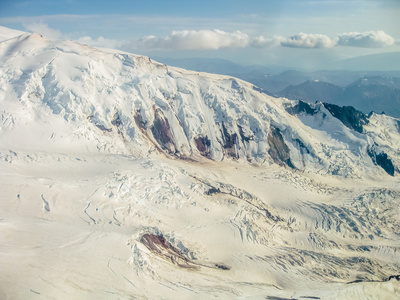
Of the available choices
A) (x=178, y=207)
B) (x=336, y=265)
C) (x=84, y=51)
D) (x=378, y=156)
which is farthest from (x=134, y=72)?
(x=378, y=156)

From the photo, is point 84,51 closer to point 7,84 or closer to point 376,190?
point 7,84

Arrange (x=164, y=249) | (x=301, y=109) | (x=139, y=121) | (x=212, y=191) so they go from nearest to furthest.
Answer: (x=164, y=249) → (x=212, y=191) → (x=139, y=121) → (x=301, y=109)

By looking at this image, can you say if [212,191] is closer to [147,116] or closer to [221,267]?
[221,267]

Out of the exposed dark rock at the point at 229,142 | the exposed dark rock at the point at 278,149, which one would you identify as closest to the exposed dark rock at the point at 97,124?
the exposed dark rock at the point at 229,142

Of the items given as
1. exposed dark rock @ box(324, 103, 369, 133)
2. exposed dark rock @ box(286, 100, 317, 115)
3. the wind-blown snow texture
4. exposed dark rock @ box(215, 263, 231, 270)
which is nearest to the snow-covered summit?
the wind-blown snow texture

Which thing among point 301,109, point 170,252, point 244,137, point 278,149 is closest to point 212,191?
point 170,252

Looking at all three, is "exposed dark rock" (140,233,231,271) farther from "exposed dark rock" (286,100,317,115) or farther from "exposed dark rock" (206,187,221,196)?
"exposed dark rock" (286,100,317,115)

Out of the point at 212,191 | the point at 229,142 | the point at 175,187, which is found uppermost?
the point at 229,142
